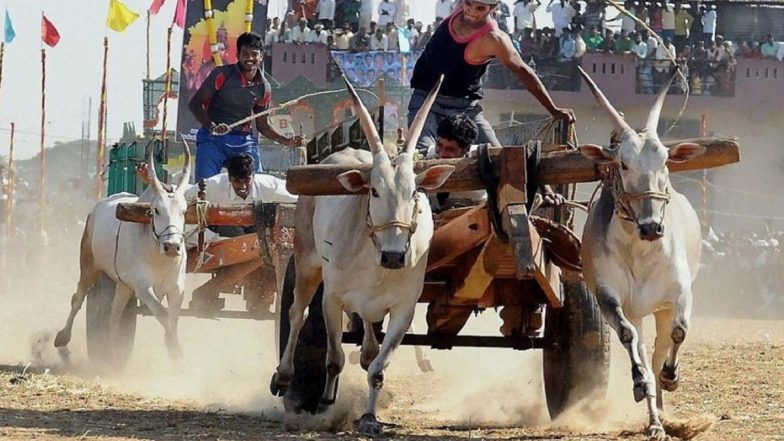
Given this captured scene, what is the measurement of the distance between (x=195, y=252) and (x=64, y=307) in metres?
7.93

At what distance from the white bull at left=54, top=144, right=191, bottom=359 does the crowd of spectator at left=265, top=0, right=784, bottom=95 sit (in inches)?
609

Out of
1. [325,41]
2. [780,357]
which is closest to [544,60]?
[325,41]

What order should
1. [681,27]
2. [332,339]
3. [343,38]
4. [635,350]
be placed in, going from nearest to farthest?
[635,350]
[332,339]
[343,38]
[681,27]

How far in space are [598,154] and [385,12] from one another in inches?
805

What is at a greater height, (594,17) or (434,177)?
(594,17)

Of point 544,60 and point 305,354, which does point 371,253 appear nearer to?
point 305,354

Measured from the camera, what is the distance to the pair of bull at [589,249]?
688 centimetres

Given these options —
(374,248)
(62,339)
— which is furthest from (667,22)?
(374,248)

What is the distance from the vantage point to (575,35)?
2822 cm

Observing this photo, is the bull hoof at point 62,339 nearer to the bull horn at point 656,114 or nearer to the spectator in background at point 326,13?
the bull horn at point 656,114

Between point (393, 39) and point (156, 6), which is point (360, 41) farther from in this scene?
point (156, 6)

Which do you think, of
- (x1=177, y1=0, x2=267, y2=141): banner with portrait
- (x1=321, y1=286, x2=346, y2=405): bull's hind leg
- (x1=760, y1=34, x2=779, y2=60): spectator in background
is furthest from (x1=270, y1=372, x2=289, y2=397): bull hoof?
(x1=760, y1=34, x2=779, y2=60): spectator in background

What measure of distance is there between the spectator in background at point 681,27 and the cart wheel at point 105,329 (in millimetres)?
19551

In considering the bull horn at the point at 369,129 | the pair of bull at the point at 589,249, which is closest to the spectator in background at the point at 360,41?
the pair of bull at the point at 589,249
